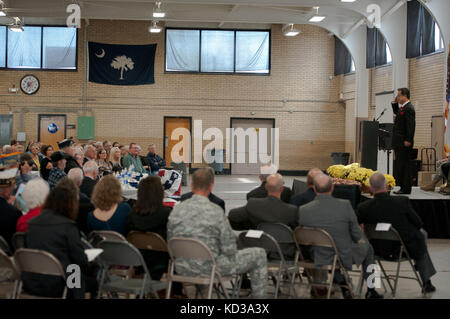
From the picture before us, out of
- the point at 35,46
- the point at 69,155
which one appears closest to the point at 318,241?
the point at 69,155

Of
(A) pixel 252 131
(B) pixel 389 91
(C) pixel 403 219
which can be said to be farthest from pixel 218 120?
(C) pixel 403 219

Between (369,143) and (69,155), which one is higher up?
(369,143)

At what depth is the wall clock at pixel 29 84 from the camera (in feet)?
67.1

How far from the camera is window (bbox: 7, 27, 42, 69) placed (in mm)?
20359

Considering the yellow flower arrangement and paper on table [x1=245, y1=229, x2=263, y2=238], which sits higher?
the yellow flower arrangement

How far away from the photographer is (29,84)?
20.5m

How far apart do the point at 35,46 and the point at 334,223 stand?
18.1 m

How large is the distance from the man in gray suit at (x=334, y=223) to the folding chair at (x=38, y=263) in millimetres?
2240

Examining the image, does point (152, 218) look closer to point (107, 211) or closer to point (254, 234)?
point (107, 211)

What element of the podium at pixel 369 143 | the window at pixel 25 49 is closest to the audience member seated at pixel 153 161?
the podium at pixel 369 143

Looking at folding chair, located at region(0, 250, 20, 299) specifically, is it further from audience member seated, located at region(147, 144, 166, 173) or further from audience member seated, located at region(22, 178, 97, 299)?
audience member seated, located at region(147, 144, 166, 173)

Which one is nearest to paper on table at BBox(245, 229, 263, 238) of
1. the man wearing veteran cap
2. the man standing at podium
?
the man wearing veteran cap

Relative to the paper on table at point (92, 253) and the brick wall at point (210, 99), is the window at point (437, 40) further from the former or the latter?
the paper on table at point (92, 253)

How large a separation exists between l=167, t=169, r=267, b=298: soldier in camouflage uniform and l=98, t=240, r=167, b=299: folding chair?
11.9 inches
